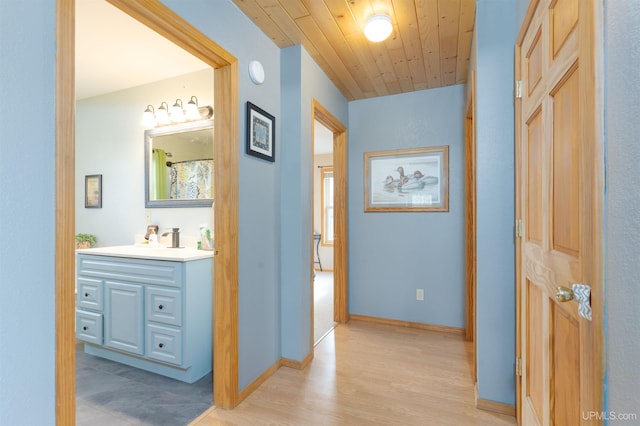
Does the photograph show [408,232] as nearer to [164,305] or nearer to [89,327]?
[164,305]

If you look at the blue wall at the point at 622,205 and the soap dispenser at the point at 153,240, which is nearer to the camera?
the blue wall at the point at 622,205

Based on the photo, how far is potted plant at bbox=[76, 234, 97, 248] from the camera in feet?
9.86

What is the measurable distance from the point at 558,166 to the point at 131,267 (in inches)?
100

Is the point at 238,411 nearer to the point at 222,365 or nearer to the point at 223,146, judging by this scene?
the point at 222,365

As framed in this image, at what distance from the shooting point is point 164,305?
205cm

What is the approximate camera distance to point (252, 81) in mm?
1967

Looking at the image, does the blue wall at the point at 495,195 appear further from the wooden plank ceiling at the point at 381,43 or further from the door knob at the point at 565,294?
the door knob at the point at 565,294

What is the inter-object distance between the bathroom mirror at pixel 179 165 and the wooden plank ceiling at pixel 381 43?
3.64 feet

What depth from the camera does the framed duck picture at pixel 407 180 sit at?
3.00 metres

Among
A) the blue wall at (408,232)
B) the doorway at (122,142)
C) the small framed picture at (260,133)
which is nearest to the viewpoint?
the doorway at (122,142)
